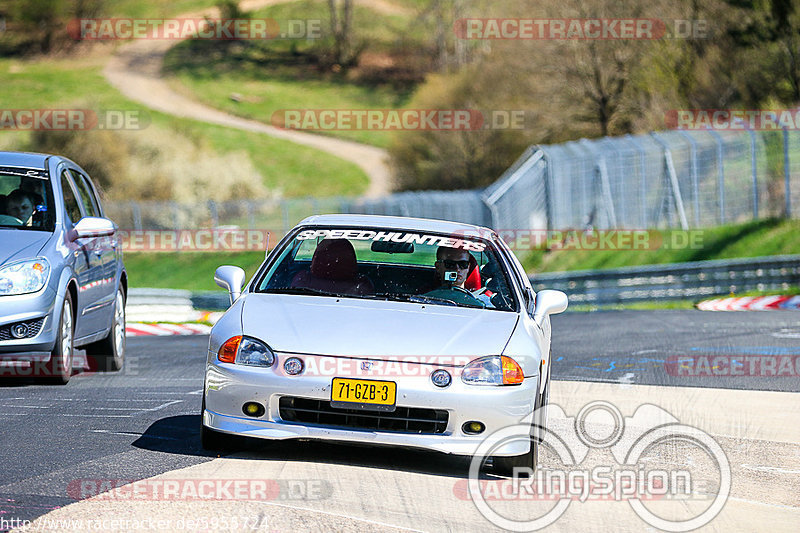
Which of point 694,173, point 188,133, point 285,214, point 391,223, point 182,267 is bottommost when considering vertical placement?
point 182,267

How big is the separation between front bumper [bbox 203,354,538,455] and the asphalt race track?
7.8 inches

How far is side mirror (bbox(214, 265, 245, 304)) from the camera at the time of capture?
7973 mm

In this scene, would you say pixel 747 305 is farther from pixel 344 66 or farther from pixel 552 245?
pixel 344 66

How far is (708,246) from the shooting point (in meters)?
25.5

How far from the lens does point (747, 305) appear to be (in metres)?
20.3

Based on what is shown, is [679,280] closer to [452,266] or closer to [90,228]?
[90,228]

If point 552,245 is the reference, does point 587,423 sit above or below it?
above

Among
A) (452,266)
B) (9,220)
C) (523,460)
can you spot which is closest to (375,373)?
(523,460)

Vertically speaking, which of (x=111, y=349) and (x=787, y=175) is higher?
(x=787, y=175)

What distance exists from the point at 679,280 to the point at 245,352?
16396 millimetres

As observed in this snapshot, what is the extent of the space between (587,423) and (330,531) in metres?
3.79

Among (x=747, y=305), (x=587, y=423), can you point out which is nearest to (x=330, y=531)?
(x=587, y=423)

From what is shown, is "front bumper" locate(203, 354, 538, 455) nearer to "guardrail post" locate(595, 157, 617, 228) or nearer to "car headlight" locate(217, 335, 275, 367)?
"car headlight" locate(217, 335, 275, 367)

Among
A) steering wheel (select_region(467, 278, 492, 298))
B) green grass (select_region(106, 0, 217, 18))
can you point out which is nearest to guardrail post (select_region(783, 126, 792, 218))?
steering wheel (select_region(467, 278, 492, 298))
